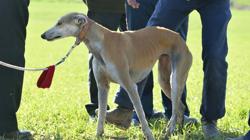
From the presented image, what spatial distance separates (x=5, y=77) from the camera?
5832 mm

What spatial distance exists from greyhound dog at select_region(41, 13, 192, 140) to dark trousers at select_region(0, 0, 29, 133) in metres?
0.46

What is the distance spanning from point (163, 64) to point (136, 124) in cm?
85

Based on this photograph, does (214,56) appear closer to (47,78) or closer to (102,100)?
(102,100)

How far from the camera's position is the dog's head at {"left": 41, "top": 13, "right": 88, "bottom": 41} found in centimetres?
554

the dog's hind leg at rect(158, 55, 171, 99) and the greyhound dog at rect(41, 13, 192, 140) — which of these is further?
the dog's hind leg at rect(158, 55, 171, 99)

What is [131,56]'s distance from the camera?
5.93 metres

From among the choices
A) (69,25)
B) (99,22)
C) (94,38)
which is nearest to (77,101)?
(99,22)

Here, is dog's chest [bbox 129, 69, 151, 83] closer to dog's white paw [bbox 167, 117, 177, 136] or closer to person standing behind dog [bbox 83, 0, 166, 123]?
dog's white paw [bbox 167, 117, 177, 136]

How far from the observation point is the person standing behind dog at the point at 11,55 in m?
5.73

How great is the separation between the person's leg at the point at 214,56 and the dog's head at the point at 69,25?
1571 mm

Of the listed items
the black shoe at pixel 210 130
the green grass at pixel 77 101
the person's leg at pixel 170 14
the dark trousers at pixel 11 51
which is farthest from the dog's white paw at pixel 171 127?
the dark trousers at pixel 11 51

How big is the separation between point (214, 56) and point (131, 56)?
1.06 meters

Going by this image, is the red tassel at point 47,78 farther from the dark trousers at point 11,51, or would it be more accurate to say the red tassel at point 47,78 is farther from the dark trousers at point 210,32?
the dark trousers at point 210,32

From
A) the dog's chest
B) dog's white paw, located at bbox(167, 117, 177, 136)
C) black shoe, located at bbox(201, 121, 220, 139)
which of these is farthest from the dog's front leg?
black shoe, located at bbox(201, 121, 220, 139)
